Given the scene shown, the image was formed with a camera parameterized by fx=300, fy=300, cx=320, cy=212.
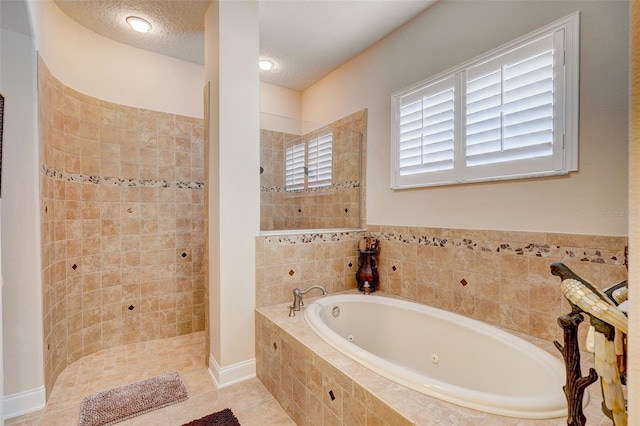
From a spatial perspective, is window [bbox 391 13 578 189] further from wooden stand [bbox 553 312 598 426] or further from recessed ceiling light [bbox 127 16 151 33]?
recessed ceiling light [bbox 127 16 151 33]

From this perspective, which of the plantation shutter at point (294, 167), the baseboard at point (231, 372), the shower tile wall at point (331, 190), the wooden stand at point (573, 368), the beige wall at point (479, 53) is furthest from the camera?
the plantation shutter at point (294, 167)

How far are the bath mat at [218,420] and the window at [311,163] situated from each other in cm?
186

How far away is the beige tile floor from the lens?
168 centimetres

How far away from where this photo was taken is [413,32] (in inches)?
91.6

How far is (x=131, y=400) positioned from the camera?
72.6 inches

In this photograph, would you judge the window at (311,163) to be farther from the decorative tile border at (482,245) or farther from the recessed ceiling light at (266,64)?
the recessed ceiling light at (266,64)

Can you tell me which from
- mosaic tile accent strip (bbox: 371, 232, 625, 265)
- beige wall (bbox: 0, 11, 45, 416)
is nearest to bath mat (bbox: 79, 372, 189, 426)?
beige wall (bbox: 0, 11, 45, 416)

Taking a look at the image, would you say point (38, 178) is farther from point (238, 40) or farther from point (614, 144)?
point (614, 144)

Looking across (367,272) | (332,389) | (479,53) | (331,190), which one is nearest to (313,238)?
(367,272)

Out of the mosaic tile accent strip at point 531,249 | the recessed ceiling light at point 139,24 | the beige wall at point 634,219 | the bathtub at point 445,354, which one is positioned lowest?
the bathtub at point 445,354

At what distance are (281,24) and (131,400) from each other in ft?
9.34

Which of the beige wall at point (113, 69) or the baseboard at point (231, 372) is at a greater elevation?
the beige wall at point (113, 69)

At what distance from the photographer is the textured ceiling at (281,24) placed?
7.01 ft

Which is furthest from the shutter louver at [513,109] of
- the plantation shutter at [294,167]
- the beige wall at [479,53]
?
the plantation shutter at [294,167]
